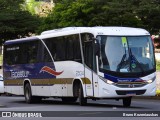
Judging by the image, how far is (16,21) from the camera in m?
56.6

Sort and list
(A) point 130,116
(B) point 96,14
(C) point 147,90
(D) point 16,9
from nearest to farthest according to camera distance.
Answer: (A) point 130,116, (C) point 147,90, (B) point 96,14, (D) point 16,9

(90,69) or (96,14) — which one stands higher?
(96,14)

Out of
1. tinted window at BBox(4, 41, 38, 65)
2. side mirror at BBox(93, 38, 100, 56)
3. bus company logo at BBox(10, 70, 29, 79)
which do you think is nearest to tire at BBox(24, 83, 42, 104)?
bus company logo at BBox(10, 70, 29, 79)

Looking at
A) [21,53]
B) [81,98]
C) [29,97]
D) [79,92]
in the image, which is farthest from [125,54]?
[21,53]

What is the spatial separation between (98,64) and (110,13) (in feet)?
54.6

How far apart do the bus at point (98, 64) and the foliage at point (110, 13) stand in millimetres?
11423

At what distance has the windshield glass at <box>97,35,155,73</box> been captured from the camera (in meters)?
24.0

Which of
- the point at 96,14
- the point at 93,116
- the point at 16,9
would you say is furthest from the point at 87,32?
the point at 16,9

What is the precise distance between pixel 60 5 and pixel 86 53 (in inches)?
941

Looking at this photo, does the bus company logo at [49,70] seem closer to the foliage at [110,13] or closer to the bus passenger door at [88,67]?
the bus passenger door at [88,67]

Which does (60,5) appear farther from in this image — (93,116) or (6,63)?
(93,116)

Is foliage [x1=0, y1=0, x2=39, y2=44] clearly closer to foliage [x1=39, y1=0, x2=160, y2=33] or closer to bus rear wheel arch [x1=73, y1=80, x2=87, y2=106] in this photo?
foliage [x1=39, y1=0, x2=160, y2=33]

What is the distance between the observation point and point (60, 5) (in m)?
48.3

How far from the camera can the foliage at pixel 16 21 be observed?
5578 cm
